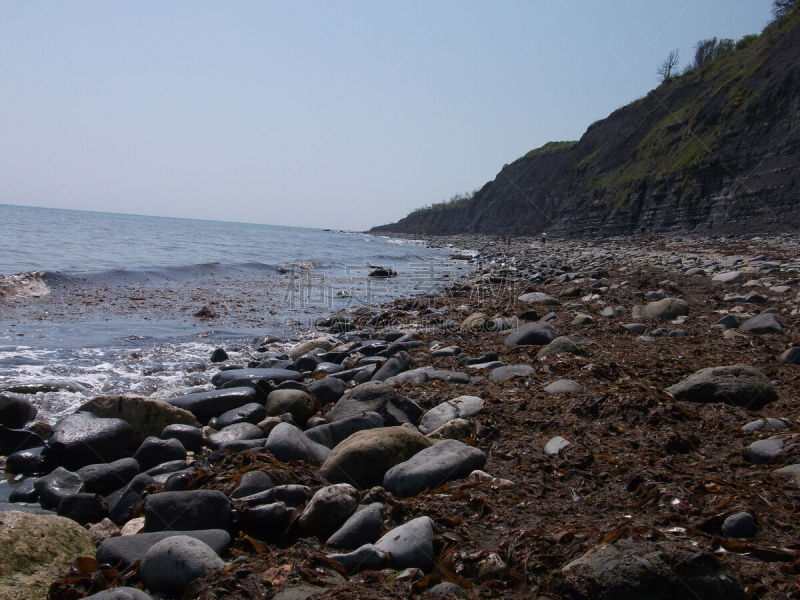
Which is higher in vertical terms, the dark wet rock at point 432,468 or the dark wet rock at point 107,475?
the dark wet rock at point 432,468

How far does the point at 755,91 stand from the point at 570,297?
23.9 metres

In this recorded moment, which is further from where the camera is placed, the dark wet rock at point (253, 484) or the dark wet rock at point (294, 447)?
the dark wet rock at point (294, 447)

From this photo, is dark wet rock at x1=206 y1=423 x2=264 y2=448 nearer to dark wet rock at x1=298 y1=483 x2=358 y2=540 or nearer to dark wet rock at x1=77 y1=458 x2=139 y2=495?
dark wet rock at x1=77 y1=458 x2=139 y2=495

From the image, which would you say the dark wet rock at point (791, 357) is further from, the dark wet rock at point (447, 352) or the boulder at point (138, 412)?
the boulder at point (138, 412)

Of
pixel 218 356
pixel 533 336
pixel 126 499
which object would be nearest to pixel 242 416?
pixel 126 499

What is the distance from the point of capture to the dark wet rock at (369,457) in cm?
291

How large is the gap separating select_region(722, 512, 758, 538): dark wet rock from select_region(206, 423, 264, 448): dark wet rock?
3.00 metres

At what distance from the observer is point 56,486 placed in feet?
9.89

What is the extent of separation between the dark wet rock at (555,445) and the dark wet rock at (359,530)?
112 centimetres

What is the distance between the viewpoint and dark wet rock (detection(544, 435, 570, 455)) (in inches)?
116

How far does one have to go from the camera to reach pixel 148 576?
6.70 feet

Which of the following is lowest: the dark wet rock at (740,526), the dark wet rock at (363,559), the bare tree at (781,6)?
the dark wet rock at (363,559)

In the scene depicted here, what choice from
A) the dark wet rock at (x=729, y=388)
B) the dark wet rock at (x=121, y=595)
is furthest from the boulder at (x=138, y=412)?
the dark wet rock at (x=729, y=388)

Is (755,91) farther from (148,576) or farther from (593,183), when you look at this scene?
(148,576)
